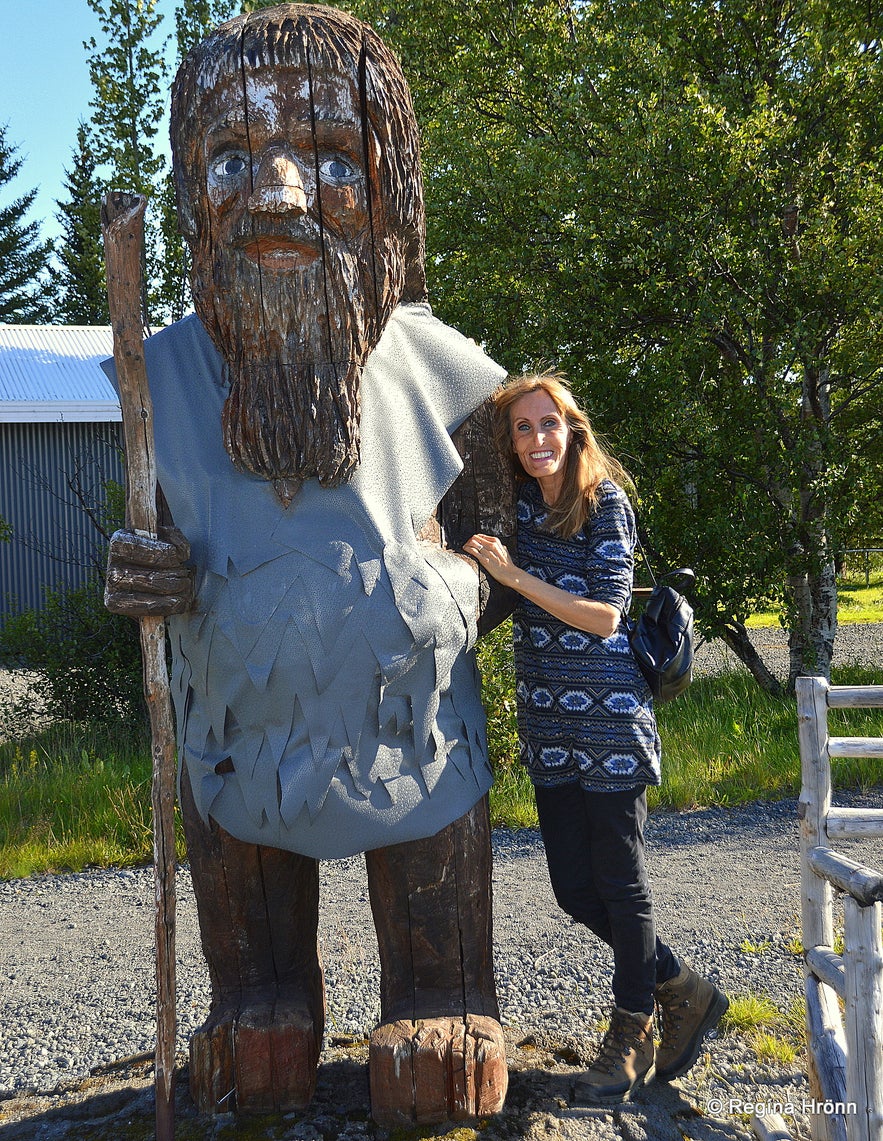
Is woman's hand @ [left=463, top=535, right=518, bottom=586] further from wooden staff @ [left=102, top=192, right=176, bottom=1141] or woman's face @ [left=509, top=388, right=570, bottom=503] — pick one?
wooden staff @ [left=102, top=192, right=176, bottom=1141]

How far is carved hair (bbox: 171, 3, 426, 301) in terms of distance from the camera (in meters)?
1.91

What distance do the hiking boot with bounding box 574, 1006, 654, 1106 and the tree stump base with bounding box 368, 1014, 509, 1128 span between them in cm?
27

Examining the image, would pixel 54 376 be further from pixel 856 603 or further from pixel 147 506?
pixel 856 603

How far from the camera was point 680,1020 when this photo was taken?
238cm

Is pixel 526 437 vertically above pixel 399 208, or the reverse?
pixel 399 208

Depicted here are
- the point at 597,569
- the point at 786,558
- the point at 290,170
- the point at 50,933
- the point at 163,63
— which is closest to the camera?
the point at 290,170

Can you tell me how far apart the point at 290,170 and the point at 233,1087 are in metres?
1.80

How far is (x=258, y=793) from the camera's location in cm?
193

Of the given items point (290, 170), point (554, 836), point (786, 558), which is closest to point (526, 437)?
point (290, 170)

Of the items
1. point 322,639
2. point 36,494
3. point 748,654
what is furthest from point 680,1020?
point 36,494

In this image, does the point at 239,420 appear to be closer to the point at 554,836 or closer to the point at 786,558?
the point at 554,836

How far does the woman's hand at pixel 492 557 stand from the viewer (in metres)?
2.15

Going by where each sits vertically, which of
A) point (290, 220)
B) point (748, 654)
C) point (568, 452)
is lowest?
point (748, 654)

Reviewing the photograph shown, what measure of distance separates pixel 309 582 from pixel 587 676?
0.68 meters
